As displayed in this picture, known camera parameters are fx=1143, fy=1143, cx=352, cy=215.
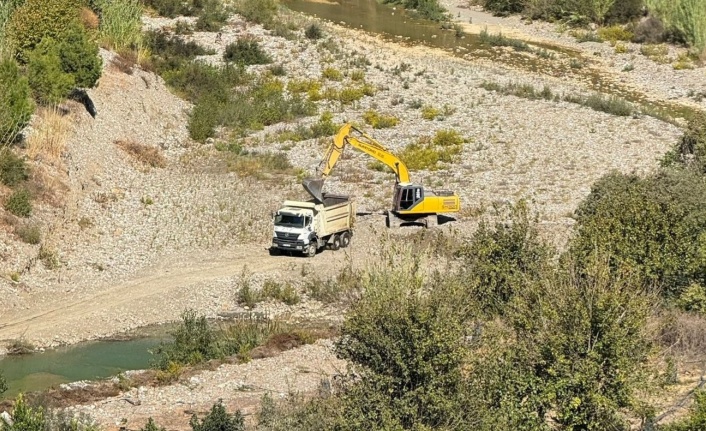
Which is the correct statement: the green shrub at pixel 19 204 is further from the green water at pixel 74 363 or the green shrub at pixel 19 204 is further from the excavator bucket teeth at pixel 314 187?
the excavator bucket teeth at pixel 314 187

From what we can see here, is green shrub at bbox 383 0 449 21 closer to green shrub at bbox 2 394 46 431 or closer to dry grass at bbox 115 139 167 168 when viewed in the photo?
dry grass at bbox 115 139 167 168

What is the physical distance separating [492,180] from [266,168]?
336 inches

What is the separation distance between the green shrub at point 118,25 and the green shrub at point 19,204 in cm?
1773

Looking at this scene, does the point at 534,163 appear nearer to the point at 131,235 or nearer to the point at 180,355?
the point at 131,235

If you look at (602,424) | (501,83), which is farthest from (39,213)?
(501,83)

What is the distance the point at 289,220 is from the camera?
3453cm

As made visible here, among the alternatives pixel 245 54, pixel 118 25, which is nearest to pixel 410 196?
pixel 118 25

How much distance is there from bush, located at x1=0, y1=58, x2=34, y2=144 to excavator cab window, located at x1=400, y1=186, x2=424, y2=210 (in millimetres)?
12888

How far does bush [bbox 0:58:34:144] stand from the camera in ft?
124

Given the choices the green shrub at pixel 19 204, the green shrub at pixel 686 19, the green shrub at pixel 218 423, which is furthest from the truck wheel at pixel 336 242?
the green shrub at pixel 686 19

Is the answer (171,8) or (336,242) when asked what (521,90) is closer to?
(336,242)

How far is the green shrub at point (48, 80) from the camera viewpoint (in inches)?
1655

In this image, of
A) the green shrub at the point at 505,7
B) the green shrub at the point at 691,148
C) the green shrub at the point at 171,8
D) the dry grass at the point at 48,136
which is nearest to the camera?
the green shrub at the point at 691,148

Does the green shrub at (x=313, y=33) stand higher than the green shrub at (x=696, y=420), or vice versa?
the green shrub at (x=696, y=420)
